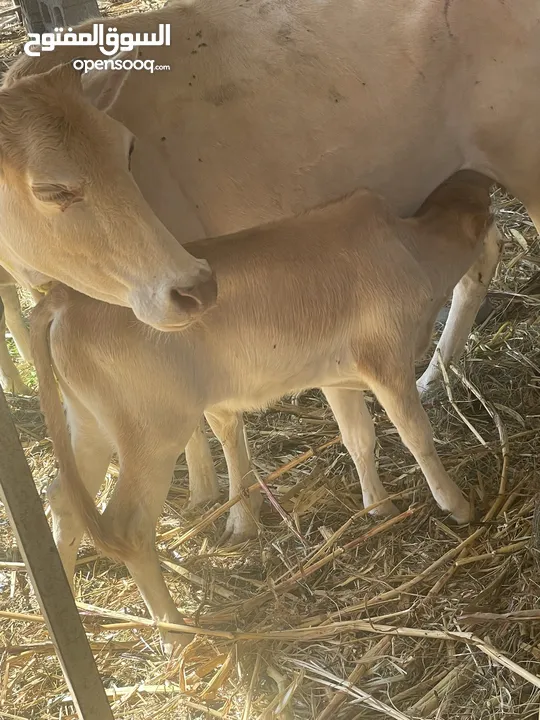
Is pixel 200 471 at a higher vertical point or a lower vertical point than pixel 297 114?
lower

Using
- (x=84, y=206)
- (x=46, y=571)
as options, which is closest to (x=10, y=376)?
(x=84, y=206)

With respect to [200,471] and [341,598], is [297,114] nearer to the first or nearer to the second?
[200,471]

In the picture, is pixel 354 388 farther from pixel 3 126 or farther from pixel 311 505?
pixel 3 126

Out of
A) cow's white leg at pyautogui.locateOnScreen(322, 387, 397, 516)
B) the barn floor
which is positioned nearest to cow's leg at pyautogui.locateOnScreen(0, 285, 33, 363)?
the barn floor

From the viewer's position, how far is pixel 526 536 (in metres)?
2.64

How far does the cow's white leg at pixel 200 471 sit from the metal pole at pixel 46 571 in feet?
4.67

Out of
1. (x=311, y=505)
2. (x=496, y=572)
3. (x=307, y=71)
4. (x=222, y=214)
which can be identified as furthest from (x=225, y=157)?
(x=496, y=572)

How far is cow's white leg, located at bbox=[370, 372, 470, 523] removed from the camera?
101 inches

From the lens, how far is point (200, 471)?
321 cm

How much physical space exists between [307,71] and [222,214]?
54cm

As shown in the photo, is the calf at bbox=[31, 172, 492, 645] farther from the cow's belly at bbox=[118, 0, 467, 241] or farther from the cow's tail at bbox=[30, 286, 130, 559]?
the cow's belly at bbox=[118, 0, 467, 241]

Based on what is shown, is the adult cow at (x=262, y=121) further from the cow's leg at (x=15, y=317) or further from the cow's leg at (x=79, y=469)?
the cow's leg at (x=15, y=317)

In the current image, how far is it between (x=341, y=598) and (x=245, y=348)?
0.92 meters

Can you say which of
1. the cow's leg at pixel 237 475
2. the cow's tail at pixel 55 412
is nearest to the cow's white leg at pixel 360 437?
the cow's leg at pixel 237 475
